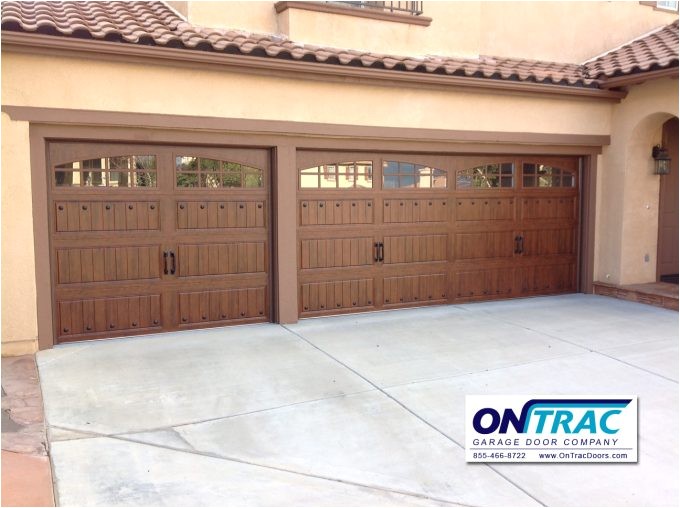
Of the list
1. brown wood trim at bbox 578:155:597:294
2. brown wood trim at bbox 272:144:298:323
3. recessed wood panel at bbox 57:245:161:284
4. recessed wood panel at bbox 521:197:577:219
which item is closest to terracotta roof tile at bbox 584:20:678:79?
brown wood trim at bbox 578:155:597:294

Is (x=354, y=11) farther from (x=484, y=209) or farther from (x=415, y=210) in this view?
(x=484, y=209)

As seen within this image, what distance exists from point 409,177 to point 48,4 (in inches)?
211

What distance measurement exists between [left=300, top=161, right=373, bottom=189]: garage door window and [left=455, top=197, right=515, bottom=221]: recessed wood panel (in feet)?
5.28

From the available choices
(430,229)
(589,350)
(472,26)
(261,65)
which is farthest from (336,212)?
(472,26)

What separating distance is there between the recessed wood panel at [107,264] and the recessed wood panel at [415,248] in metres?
3.38

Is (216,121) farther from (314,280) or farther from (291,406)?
(291,406)

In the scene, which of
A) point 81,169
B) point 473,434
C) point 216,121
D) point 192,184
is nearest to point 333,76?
point 216,121

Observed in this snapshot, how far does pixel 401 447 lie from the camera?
4750 mm

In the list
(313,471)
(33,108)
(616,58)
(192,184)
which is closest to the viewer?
(313,471)

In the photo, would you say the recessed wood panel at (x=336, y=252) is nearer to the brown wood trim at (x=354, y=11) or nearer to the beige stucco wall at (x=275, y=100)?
the beige stucco wall at (x=275, y=100)

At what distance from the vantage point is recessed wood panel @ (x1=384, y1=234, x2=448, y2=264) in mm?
9438

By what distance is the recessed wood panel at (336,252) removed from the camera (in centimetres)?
882

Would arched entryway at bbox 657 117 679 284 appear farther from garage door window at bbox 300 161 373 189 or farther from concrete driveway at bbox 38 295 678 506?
garage door window at bbox 300 161 373 189

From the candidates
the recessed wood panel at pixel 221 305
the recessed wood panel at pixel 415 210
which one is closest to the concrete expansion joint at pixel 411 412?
the recessed wood panel at pixel 221 305
